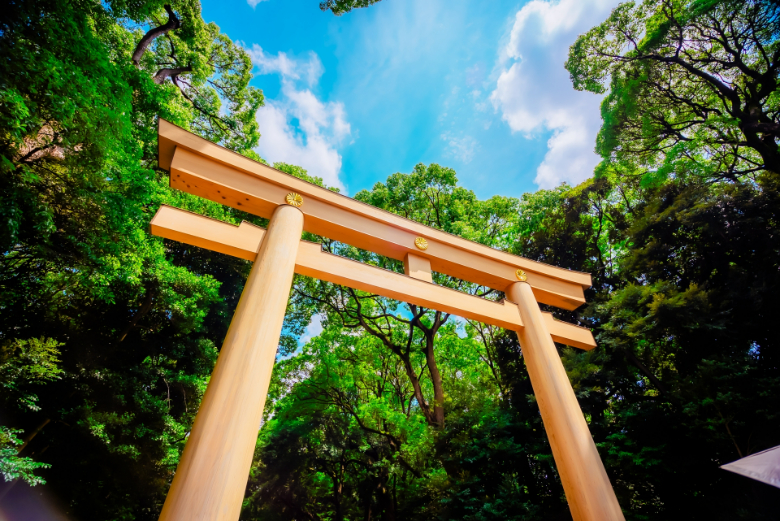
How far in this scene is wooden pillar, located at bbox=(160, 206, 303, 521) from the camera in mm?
1521

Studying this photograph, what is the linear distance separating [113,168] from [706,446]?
1022cm

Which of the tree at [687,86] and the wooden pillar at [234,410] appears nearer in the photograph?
the wooden pillar at [234,410]

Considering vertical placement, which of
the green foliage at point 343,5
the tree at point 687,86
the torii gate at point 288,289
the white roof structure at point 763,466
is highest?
the tree at point 687,86

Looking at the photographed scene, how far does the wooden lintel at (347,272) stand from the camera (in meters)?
2.51

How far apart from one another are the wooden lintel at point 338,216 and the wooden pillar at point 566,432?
691 mm

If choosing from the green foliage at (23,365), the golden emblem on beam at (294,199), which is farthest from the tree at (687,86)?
the green foliage at (23,365)

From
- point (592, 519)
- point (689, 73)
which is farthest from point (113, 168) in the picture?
point (689, 73)

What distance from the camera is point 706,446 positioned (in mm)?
4910

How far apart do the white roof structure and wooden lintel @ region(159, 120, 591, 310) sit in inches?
78.9

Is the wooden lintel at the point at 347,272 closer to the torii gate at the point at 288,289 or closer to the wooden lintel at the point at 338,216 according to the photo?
the torii gate at the point at 288,289

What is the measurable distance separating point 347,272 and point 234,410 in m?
1.48

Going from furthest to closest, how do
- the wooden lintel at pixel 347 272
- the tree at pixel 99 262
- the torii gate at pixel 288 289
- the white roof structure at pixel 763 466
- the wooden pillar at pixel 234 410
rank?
the tree at pixel 99 262, the wooden lintel at pixel 347 272, the white roof structure at pixel 763 466, the torii gate at pixel 288 289, the wooden pillar at pixel 234 410

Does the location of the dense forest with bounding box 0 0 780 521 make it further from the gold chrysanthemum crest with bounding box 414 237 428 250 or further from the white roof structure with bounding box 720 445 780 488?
the gold chrysanthemum crest with bounding box 414 237 428 250

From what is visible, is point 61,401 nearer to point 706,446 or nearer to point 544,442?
point 544,442
